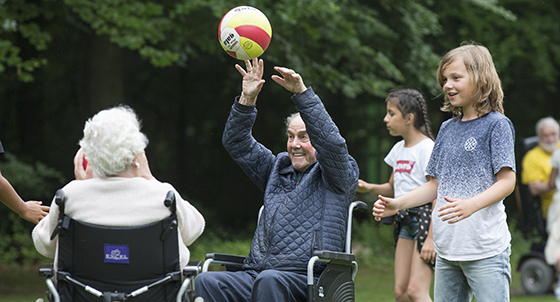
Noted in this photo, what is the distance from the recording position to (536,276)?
7152 millimetres

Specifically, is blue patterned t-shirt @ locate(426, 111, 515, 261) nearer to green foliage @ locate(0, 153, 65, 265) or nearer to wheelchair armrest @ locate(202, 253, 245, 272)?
wheelchair armrest @ locate(202, 253, 245, 272)

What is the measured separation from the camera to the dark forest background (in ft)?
24.5

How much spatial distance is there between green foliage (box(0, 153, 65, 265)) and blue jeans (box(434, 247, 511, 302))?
7300 mm

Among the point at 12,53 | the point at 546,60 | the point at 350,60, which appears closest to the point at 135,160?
the point at 12,53

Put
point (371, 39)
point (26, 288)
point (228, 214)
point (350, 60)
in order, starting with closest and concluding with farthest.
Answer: point (26, 288) → point (350, 60) → point (371, 39) → point (228, 214)

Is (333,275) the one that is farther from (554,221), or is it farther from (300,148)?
(554,221)

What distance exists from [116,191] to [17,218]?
24.8 feet

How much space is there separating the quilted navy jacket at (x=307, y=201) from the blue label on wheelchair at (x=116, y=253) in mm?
1010

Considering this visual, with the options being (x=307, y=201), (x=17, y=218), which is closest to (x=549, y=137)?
(x=307, y=201)

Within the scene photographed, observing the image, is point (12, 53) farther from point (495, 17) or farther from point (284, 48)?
point (495, 17)

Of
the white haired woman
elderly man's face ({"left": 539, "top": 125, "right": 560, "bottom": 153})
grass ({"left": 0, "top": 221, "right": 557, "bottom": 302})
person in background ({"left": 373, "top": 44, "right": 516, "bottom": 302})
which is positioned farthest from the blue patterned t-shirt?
elderly man's face ({"left": 539, "top": 125, "right": 560, "bottom": 153})

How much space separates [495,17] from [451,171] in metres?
7.93

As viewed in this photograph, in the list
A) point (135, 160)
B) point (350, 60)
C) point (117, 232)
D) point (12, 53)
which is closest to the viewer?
point (117, 232)

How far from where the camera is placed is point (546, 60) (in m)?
10.4
